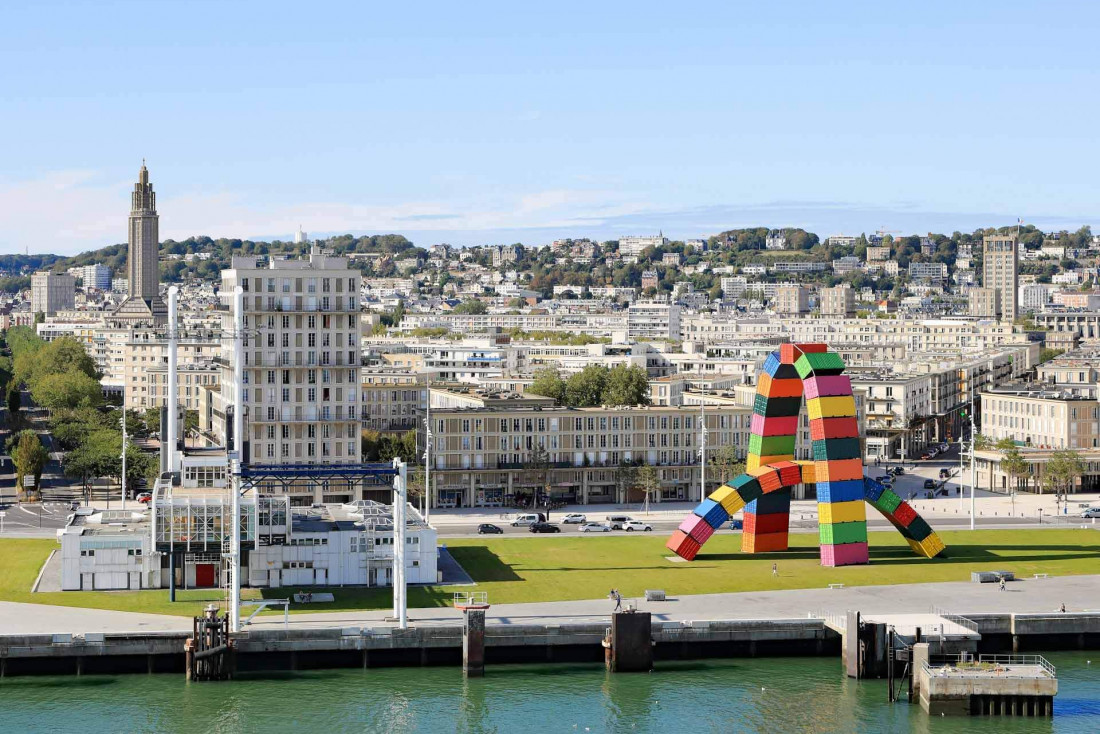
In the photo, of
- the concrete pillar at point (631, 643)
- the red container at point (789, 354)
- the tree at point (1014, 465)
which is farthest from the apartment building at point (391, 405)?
the concrete pillar at point (631, 643)

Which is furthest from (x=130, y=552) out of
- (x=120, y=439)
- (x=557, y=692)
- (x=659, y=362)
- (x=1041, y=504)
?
(x=659, y=362)

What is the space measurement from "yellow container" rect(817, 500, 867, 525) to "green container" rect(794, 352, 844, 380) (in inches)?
251

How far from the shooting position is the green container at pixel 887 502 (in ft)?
297

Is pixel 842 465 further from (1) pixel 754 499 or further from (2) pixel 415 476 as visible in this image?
(2) pixel 415 476

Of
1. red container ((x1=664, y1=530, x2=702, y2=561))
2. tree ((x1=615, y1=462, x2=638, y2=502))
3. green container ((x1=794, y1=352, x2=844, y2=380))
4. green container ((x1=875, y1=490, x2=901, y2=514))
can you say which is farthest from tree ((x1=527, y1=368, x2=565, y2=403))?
green container ((x1=794, y1=352, x2=844, y2=380))

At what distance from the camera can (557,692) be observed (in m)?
67.9

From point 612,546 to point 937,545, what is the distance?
1698cm

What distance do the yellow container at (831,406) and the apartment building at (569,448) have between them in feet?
112

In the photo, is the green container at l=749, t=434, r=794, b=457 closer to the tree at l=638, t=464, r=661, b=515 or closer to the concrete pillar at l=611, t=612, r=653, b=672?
the concrete pillar at l=611, t=612, r=653, b=672

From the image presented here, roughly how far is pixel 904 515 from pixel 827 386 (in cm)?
847

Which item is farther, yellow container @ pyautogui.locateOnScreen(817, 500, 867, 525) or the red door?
yellow container @ pyautogui.locateOnScreen(817, 500, 867, 525)

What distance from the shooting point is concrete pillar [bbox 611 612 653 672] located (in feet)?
232

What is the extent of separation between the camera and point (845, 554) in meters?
88.9

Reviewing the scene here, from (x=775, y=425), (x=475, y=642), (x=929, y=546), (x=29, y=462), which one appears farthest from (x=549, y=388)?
(x=475, y=642)
